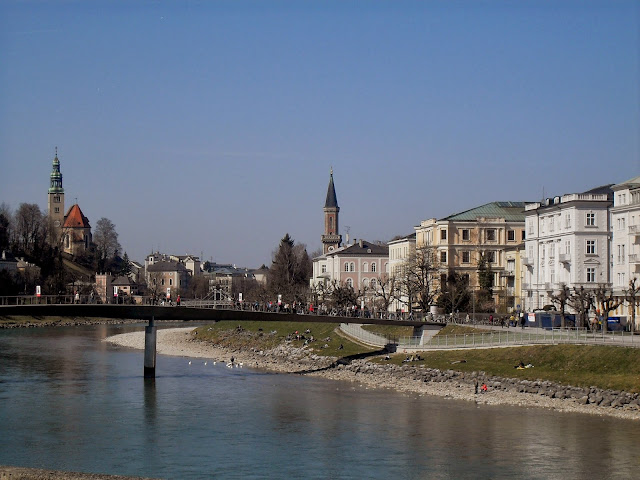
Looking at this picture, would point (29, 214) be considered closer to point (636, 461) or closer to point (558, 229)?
point (558, 229)

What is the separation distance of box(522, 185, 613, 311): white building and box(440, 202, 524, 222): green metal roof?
54.2ft

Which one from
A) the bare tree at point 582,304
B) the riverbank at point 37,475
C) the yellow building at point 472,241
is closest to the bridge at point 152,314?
the bare tree at point 582,304

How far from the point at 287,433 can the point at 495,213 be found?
2596 inches

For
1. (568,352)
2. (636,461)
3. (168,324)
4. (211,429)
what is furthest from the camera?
(168,324)

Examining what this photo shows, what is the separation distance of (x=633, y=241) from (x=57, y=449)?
48.8 meters

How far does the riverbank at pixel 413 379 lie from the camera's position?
50.2 meters

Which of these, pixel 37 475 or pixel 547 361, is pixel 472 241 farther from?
pixel 37 475

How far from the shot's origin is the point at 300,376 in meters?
68.8

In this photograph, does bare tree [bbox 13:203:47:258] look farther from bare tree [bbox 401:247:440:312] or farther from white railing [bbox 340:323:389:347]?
white railing [bbox 340:323:389:347]

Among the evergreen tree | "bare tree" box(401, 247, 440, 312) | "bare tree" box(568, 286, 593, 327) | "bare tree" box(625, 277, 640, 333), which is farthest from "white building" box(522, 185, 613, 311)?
the evergreen tree

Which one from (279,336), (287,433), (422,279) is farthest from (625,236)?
(287,433)

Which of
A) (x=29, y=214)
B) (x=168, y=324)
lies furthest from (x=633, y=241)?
(x=29, y=214)

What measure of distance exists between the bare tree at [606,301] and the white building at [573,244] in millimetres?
2844

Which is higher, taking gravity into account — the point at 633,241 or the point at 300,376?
the point at 633,241
